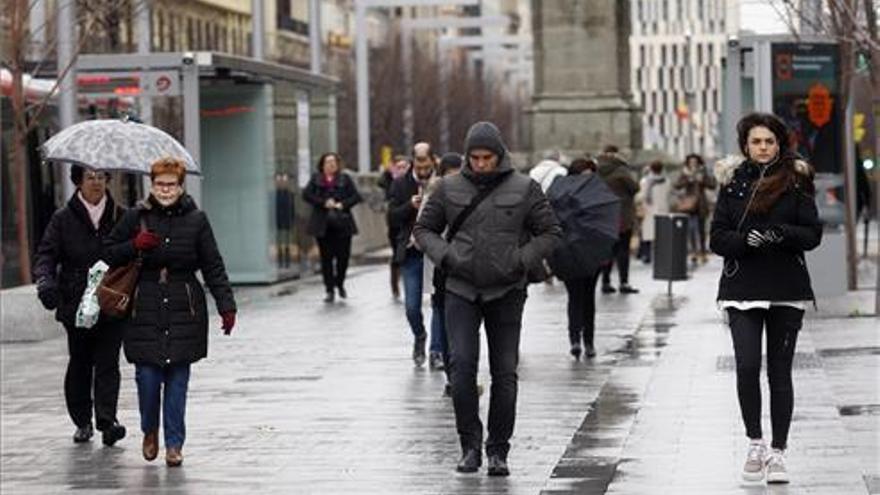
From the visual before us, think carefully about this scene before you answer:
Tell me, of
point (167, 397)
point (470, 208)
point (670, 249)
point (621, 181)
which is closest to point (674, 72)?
point (670, 249)

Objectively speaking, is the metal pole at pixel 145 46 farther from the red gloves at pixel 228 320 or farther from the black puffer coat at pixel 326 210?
the red gloves at pixel 228 320

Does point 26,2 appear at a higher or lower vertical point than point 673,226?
higher

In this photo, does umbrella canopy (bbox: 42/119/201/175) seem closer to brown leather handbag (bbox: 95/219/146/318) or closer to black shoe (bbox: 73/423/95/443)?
brown leather handbag (bbox: 95/219/146/318)

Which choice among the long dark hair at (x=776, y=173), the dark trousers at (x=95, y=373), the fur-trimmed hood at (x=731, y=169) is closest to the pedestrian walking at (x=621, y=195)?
the dark trousers at (x=95, y=373)

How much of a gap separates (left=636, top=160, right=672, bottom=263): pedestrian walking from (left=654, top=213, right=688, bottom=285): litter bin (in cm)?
857

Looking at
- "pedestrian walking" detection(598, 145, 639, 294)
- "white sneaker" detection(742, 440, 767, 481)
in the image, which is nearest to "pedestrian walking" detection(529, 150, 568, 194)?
"pedestrian walking" detection(598, 145, 639, 294)

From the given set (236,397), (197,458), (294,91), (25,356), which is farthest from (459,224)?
(294,91)

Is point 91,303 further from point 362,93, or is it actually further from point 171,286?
point 362,93

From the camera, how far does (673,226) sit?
29516mm

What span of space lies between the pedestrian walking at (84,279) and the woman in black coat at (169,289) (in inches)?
43.2

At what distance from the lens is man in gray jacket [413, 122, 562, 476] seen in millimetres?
13625

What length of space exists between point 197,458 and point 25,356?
862 cm

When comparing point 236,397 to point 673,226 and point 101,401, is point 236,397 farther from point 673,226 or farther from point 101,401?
point 673,226

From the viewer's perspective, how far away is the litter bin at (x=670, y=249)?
29.2 m
